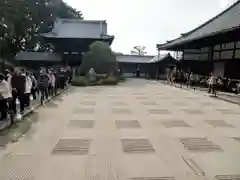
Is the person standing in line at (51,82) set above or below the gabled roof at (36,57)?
below

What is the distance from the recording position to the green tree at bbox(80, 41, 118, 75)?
35531 mm

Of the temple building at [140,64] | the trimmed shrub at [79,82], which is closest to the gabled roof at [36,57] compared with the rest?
the temple building at [140,64]

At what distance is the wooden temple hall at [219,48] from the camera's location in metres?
22.5

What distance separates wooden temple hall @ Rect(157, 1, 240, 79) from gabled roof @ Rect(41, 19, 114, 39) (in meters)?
12.0

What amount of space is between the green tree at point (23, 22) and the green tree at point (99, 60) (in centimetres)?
1083

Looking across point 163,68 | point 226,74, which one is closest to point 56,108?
point 226,74

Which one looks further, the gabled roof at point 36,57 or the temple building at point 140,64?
the temple building at point 140,64

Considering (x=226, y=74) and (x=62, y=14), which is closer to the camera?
(x=226, y=74)

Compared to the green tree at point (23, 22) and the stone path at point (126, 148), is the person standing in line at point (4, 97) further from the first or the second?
the green tree at point (23, 22)

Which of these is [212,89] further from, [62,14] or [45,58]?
[62,14]

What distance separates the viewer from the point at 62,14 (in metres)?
58.1

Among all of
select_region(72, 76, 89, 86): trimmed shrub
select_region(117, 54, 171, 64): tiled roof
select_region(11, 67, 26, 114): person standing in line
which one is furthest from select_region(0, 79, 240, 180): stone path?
select_region(117, 54, 171, 64): tiled roof

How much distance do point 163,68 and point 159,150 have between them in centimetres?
4354

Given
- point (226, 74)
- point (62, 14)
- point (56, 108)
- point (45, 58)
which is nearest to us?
point (56, 108)
